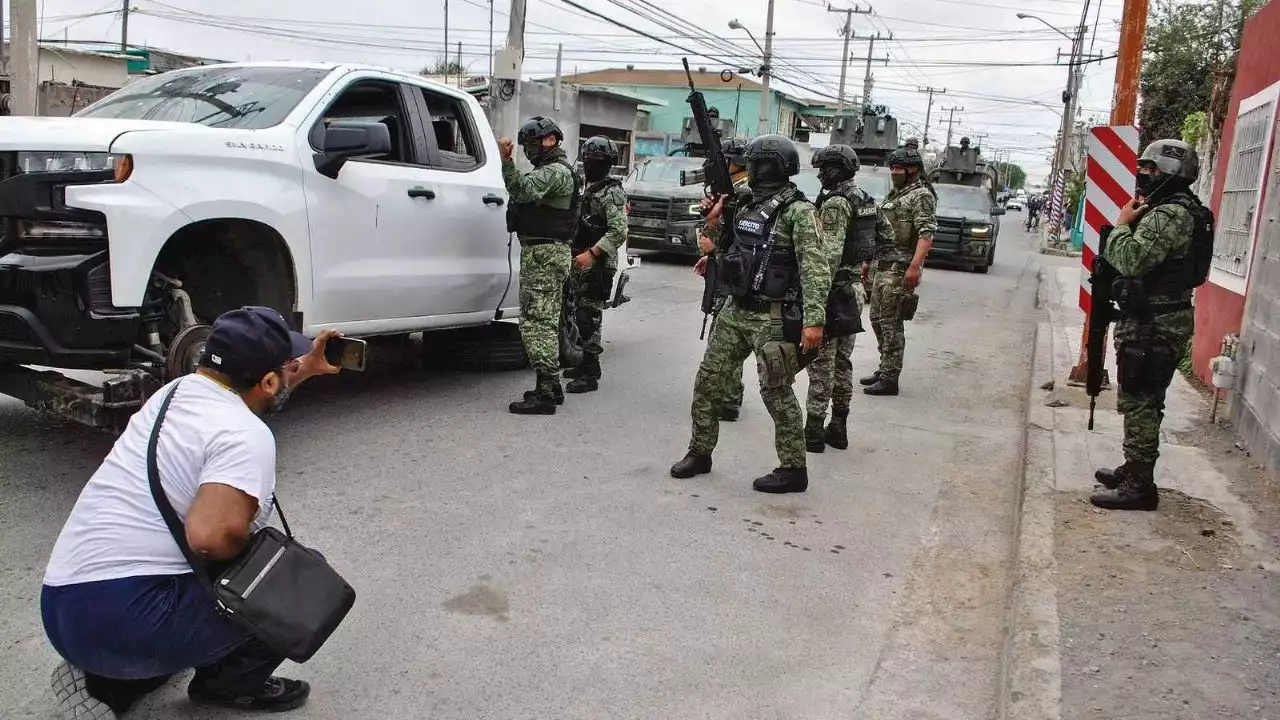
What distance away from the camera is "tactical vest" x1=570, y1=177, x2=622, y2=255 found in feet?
23.8

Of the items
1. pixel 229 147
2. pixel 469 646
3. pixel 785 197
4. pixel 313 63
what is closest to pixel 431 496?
pixel 469 646

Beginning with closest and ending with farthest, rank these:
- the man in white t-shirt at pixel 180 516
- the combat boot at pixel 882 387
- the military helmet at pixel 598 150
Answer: the man in white t-shirt at pixel 180 516 < the military helmet at pixel 598 150 < the combat boot at pixel 882 387

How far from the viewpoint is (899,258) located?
26.6ft

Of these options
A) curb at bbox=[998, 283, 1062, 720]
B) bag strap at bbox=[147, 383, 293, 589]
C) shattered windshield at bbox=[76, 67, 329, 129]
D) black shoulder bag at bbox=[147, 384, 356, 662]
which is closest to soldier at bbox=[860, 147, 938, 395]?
curb at bbox=[998, 283, 1062, 720]

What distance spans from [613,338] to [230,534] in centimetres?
755

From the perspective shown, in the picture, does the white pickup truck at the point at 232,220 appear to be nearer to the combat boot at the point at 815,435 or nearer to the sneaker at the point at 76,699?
the sneaker at the point at 76,699

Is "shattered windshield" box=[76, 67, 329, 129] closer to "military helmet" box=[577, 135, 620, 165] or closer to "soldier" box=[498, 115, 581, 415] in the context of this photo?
"soldier" box=[498, 115, 581, 415]

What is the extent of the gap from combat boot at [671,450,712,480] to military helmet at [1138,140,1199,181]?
2634 millimetres

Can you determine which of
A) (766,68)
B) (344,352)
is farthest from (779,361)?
(766,68)

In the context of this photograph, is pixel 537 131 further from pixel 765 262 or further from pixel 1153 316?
pixel 1153 316

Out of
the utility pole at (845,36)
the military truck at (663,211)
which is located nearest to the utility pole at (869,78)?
the utility pole at (845,36)

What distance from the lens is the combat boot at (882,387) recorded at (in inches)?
324

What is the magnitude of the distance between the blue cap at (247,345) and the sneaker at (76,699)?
952 millimetres

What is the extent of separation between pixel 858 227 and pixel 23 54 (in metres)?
9.97
